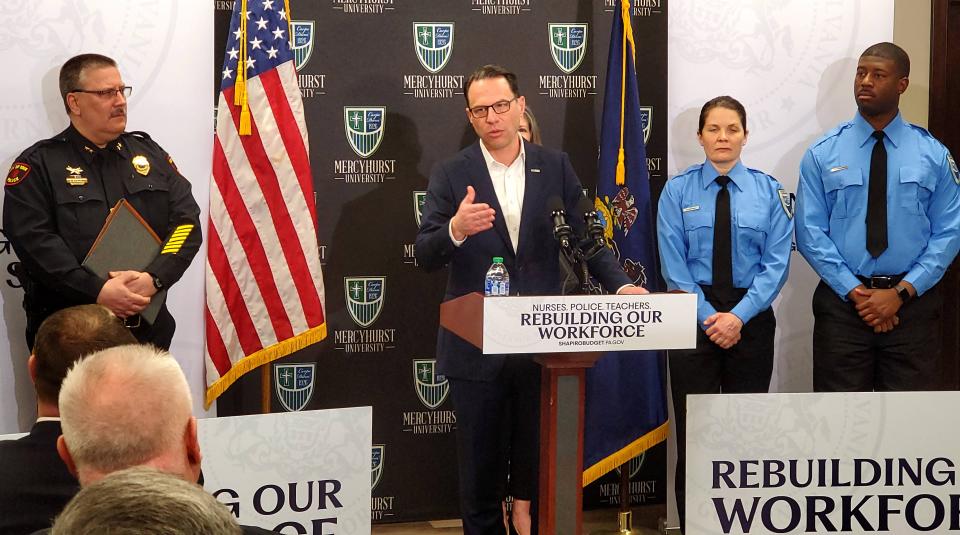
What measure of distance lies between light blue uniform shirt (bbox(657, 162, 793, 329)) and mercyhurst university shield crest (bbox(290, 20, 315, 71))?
5.60 feet

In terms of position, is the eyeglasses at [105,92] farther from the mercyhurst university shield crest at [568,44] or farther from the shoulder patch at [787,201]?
the shoulder patch at [787,201]

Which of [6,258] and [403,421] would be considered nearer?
[6,258]

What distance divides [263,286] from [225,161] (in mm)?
549

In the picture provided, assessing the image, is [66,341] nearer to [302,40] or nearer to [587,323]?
[587,323]

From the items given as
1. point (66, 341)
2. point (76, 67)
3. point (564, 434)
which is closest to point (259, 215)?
point (76, 67)

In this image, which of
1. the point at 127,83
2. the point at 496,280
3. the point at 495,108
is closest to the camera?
the point at 496,280

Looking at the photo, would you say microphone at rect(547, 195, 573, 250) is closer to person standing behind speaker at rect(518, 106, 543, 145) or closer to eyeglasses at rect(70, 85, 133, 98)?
person standing behind speaker at rect(518, 106, 543, 145)

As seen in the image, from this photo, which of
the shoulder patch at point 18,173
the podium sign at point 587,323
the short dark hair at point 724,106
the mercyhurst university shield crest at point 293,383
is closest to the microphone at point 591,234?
the podium sign at point 587,323

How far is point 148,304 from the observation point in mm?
3961

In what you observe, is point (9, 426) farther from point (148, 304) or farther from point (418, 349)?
point (418, 349)

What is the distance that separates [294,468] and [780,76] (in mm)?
3201

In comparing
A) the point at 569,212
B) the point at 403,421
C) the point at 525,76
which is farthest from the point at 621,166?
the point at 403,421

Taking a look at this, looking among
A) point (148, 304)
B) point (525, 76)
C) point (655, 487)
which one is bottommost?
point (655, 487)

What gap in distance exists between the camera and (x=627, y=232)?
15.2 feet
